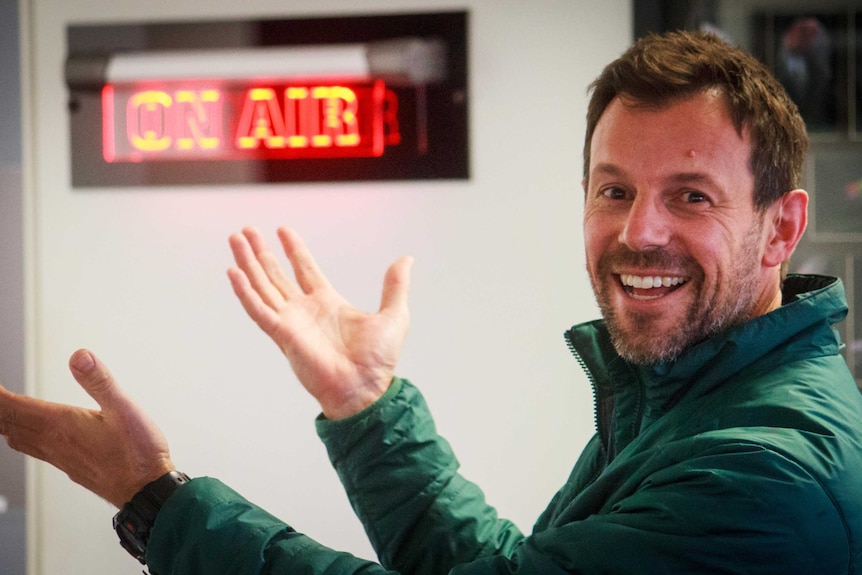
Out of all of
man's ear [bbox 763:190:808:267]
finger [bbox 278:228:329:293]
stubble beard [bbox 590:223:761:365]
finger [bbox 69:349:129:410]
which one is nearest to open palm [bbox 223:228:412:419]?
finger [bbox 278:228:329:293]

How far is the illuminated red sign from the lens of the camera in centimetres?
142

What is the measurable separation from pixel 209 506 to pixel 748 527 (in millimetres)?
453

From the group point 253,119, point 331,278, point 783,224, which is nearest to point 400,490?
point 783,224

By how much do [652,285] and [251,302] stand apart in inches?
15.6

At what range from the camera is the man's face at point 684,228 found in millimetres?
826

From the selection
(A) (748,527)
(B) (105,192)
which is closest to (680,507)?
(A) (748,527)

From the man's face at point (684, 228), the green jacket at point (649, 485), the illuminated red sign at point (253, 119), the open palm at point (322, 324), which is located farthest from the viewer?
the illuminated red sign at point (253, 119)

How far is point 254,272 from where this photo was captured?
966 mm

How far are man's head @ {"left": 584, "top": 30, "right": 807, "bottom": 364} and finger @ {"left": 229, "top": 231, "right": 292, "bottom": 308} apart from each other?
0.35 meters

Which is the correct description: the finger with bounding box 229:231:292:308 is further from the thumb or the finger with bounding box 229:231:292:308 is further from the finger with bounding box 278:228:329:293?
the thumb

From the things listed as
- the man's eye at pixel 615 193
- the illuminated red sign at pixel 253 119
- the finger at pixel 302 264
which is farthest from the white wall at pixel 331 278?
the man's eye at pixel 615 193

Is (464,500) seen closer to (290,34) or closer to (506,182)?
(506,182)

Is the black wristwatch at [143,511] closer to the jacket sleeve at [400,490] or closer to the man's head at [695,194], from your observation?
the jacket sleeve at [400,490]

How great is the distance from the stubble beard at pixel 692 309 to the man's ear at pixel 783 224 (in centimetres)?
2
